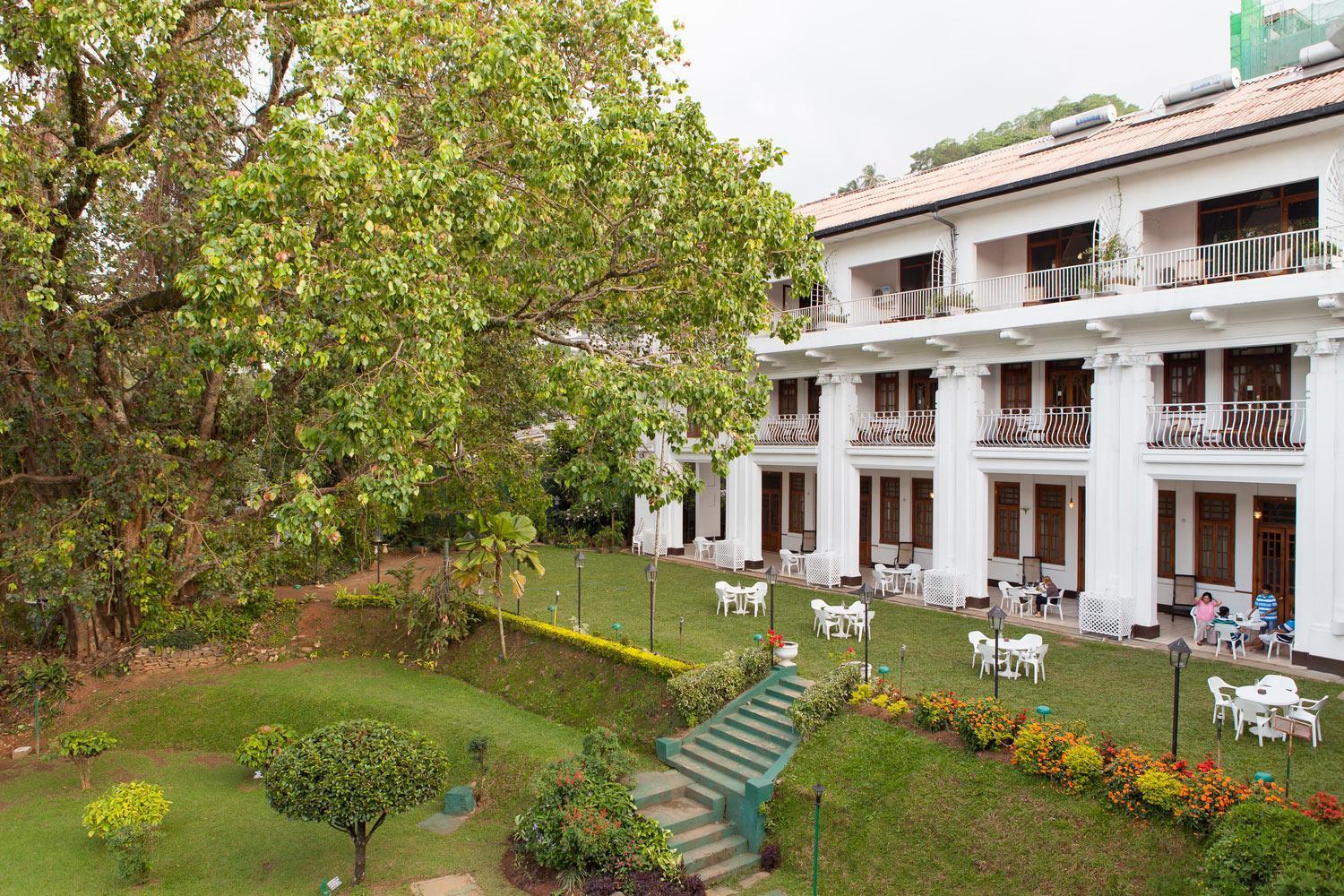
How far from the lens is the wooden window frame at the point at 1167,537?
17.8 m

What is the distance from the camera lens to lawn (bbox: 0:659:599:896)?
1048 cm

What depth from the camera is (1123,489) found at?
51.2 feet

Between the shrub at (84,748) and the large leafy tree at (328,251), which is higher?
the large leafy tree at (328,251)

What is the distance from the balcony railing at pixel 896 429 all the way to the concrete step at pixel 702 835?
1045cm

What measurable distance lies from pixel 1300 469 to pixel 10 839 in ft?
62.3

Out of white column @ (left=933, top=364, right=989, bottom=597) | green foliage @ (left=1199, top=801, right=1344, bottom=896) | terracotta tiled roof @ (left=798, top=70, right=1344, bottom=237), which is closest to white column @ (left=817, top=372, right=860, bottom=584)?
white column @ (left=933, top=364, right=989, bottom=597)

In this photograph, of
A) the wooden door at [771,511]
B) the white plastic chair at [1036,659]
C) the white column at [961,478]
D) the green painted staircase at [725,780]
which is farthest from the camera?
the wooden door at [771,511]

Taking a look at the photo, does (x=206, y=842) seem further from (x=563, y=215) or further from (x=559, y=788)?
(x=563, y=215)

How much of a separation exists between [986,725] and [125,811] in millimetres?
10341

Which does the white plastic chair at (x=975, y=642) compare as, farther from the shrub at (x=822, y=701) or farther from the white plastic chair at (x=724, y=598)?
the white plastic chair at (x=724, y=598)

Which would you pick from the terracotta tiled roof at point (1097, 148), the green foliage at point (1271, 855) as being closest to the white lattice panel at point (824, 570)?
the terracotta tiled roof at point (1097, 148)

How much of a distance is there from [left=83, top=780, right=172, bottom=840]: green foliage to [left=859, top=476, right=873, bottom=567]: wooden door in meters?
17.2

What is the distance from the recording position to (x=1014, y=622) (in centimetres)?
1708

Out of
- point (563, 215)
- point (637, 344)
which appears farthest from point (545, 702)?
point (563, 215)
